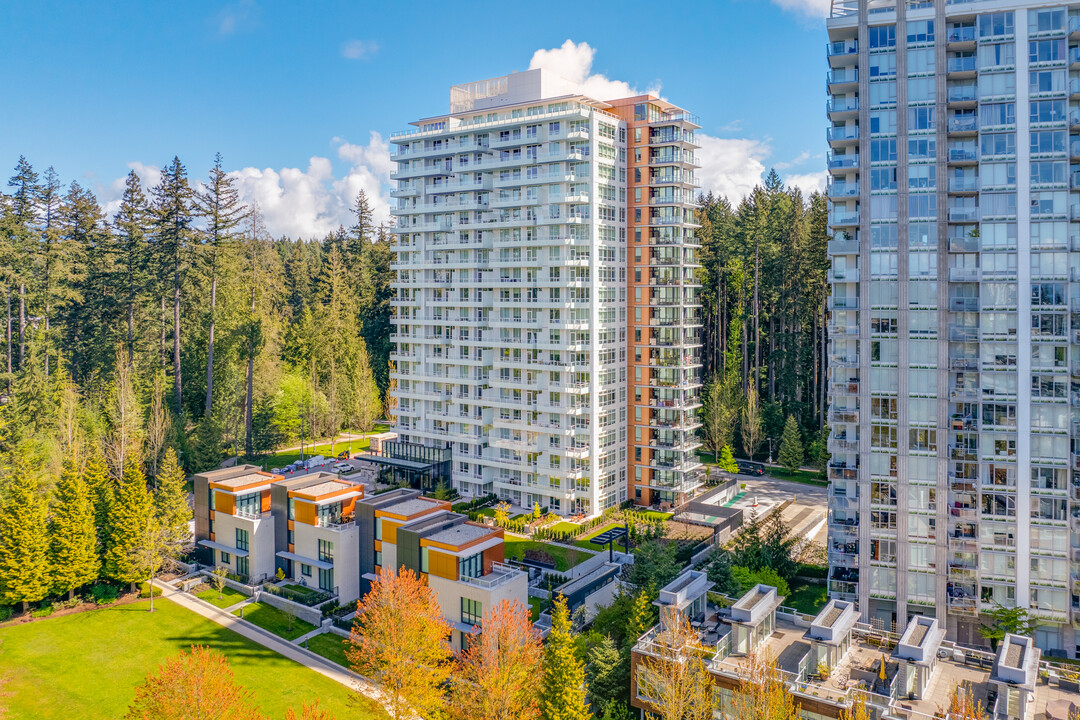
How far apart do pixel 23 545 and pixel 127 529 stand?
218 inches

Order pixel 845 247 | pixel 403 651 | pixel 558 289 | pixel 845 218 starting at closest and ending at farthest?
pixel 403 651 < pixel 845 247 < pixel 845 218 < pixel 558 289

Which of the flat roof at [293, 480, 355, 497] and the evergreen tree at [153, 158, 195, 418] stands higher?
the evergreen tree at [153, 158, 195, 418]

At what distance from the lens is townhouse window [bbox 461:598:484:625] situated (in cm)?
3725

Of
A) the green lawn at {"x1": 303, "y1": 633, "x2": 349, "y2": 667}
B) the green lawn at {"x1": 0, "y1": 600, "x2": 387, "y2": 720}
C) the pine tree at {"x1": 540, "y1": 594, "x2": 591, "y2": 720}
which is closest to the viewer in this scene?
the pine tree at {"x1": 540, "y1": 594, "x2": 591, "y2": 720}

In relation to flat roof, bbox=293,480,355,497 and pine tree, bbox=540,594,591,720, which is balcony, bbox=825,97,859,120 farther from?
flat roof, bbox=293,480,355,497

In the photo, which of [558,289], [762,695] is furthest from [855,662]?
[558,289]

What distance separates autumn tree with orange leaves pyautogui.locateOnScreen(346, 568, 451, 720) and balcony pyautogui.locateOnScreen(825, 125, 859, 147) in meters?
35.7

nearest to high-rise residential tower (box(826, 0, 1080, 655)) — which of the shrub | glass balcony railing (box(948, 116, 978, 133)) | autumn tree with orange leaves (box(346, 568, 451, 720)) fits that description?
glass balcony railing (box(948, 116, 978, 133))

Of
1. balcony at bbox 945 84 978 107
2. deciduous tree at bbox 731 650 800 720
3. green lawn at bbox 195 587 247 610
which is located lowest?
green lawn at bbox 195 587 247 610

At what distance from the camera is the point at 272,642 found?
3969 cm

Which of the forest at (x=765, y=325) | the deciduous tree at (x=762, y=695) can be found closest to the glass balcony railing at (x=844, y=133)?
the deciduous tree at (x=762, y=695)

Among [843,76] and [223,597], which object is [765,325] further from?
[223,597]

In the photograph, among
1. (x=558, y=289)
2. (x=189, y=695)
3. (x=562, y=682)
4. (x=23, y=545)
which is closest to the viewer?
(x=189, y=695)

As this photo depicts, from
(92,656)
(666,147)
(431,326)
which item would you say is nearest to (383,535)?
(92,656)
